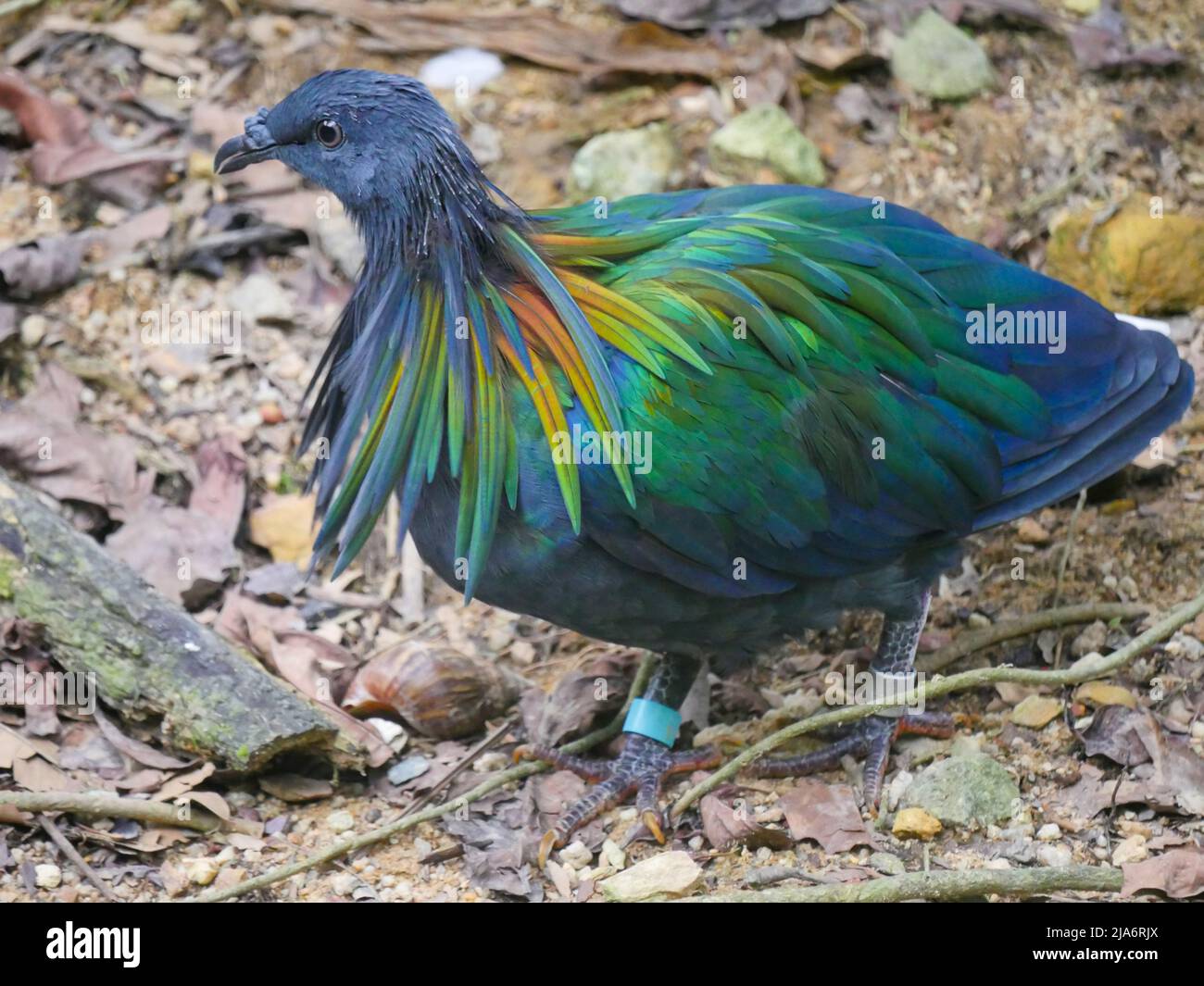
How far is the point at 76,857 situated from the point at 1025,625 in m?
3.60

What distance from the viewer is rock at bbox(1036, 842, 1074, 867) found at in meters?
5.11

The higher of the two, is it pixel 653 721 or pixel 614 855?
pixel 653 721

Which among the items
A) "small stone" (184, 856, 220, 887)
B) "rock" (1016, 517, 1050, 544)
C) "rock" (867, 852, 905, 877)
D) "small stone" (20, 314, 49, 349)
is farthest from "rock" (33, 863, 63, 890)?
"rock" (1016, 517, 1050, 544)

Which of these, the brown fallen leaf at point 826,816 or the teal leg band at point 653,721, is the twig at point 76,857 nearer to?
the teal leg band at point 653,721

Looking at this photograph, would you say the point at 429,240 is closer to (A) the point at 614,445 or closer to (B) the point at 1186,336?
(A) the point at 614,445

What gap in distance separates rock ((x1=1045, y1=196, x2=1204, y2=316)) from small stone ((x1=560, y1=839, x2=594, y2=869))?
3.53 meters

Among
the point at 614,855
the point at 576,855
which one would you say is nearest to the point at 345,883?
the point at 576,855

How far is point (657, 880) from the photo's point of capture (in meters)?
5.09

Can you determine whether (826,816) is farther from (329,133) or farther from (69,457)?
(69,457)

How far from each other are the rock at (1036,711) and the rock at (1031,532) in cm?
89

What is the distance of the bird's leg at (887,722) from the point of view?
5.73 m

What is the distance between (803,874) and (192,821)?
6.83 feet

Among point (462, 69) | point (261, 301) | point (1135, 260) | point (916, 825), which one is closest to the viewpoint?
point (916, 825)

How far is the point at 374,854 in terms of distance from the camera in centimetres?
538
